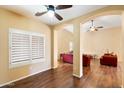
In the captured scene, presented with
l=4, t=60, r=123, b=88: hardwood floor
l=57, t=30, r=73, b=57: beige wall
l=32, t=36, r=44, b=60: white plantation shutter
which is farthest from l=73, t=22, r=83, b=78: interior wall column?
l=57, t=30, r=73, b=57: beige wall

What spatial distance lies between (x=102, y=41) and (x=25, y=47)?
27.1 feet

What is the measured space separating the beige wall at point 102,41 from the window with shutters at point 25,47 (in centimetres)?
680

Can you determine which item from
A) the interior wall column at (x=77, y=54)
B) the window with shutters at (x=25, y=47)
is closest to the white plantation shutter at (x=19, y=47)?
the window with shutters at (x=25, y=47)

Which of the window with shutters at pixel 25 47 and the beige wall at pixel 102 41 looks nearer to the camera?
the window with shutters at pixel 25 47

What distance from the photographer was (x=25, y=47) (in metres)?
5.11

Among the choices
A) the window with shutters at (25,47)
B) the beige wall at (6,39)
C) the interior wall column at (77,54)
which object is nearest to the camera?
the beige wall at (6,39)

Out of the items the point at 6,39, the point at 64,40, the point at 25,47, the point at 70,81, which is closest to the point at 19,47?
the point at 25,47

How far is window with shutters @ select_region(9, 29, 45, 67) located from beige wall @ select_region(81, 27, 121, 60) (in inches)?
268

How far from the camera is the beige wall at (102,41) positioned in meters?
10.6

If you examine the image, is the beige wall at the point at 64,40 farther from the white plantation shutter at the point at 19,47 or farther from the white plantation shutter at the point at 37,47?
the white plantation shutter at the point at 19,47

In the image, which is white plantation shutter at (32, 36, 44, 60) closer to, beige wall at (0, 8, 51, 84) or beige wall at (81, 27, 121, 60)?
beige wall at (0, 8, 51, 84)

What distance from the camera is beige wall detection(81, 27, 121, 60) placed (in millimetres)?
10602

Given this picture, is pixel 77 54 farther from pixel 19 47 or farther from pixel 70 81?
pixel 19 47
